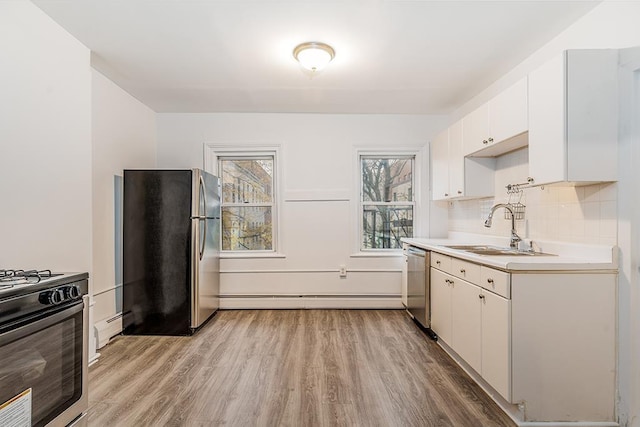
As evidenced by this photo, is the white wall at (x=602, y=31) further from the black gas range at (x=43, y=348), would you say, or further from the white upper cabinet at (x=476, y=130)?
the black gas range at (x=43, y=348)

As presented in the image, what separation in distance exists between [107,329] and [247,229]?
6.04 feet

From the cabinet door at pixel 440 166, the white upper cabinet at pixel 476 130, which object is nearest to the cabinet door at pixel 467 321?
the white upper cabinet at pixel 476 130

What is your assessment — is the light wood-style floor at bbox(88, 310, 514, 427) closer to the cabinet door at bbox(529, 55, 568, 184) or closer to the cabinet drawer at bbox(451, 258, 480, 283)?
the cabinet drawer at bbox(451, 258, 480, 283)

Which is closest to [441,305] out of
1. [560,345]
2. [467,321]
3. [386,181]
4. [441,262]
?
[441,262]

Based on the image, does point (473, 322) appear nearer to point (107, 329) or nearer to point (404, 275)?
point (404, 275)

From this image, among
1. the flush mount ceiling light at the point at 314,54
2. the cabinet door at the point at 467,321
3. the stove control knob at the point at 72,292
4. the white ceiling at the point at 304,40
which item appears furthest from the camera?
the flush mount ceiling light at the point at 314,54

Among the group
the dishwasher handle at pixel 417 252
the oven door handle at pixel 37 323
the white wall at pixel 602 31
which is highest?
the white wall at pixel 602 31

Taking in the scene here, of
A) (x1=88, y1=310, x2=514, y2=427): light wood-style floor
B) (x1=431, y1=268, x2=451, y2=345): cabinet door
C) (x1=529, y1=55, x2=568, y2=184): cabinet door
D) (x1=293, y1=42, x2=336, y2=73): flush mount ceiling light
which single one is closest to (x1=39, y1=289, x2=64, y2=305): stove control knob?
(x1=88, y1=310, x2=514, y2=427): light wood-style floor

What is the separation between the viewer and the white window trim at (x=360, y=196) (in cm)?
418

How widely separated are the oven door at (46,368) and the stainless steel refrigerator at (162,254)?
166 cm

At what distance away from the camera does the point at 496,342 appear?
200 centimetres

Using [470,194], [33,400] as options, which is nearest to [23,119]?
[33,400]

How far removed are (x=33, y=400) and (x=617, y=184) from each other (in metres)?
3.03

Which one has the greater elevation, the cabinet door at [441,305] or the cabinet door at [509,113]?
the cabinet door at [509,113]
